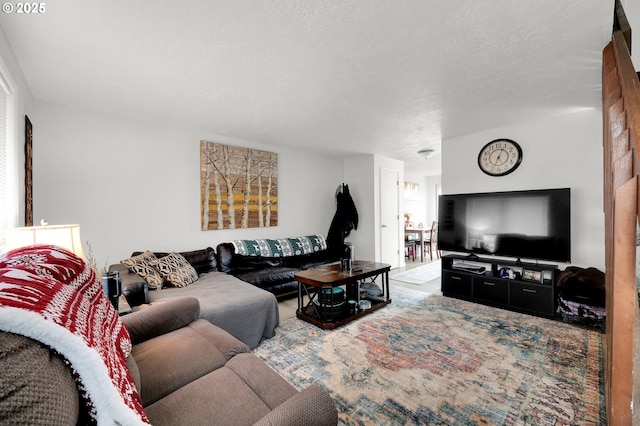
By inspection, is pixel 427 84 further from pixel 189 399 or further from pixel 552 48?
pixel 189 399

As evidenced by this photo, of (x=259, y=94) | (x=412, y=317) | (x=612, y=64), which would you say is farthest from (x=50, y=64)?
(x=412, y=317)

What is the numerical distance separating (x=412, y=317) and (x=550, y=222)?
193 cm

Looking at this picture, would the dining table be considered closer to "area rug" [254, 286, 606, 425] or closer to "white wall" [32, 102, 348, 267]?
"area rug" [254, 286, 606, 425]

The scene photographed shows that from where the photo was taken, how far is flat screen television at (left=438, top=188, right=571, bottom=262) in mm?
3078

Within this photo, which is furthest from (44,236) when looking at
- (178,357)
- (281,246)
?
(281,246)

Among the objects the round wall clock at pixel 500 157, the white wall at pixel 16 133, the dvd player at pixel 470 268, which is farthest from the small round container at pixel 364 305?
the white wall at pixel 16 133

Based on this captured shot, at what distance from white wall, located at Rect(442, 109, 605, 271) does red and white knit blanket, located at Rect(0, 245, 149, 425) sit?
4205 mm

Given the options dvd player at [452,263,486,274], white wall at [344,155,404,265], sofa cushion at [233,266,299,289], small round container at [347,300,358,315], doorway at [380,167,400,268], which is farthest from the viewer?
doorway at [380,167,400,268]

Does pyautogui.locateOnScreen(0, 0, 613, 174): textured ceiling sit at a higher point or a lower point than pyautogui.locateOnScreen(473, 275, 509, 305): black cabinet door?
higher

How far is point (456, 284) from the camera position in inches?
144

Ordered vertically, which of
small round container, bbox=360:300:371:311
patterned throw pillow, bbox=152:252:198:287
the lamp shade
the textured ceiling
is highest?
the textured ceiling

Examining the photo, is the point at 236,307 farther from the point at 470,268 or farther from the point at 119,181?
the point at 470,268

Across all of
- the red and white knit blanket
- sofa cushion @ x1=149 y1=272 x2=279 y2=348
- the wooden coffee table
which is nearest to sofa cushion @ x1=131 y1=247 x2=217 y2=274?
sofa cushion @ x1=149 y1=272 x2=279 y2=348

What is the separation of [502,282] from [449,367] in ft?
5.79
